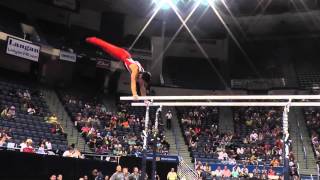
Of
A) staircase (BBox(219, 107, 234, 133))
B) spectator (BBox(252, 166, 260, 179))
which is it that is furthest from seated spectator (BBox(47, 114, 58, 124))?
staircase (BBox(219, 107, 234, 133))

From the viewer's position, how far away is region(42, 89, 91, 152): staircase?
817 inches

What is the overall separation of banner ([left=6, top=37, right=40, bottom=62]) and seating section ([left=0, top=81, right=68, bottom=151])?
5.28ft

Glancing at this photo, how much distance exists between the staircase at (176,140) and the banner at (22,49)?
835 cm

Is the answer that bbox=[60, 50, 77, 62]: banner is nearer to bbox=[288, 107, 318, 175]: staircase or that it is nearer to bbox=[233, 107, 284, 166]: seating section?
bbox=[233, 107, 284, 166]: seating section

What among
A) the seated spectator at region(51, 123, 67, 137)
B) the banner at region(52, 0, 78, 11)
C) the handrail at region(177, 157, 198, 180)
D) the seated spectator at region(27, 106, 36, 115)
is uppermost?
the banner at region(52, 0, 78, 11)

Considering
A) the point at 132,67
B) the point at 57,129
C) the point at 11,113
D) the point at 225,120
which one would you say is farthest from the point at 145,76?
the point at 225,120

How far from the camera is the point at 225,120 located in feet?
85.6

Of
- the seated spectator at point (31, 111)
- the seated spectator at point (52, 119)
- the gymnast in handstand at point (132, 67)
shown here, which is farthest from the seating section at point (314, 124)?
the gymnast in handstand at point (132, 67)

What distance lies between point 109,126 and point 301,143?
1006 cm

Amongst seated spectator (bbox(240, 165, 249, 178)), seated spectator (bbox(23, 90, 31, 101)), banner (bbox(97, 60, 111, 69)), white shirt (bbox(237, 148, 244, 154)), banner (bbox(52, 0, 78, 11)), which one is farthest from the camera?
banner (bbox(97, 60, 111, 69))

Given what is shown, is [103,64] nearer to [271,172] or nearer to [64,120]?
[64,120]

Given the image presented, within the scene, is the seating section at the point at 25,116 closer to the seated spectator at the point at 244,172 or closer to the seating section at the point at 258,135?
the seated spectator at the point at 244,172

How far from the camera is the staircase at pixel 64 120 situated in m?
20.8

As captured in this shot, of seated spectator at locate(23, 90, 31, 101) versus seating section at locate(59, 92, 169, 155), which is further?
seated spectator at locate(23, 90, 31, 101)
